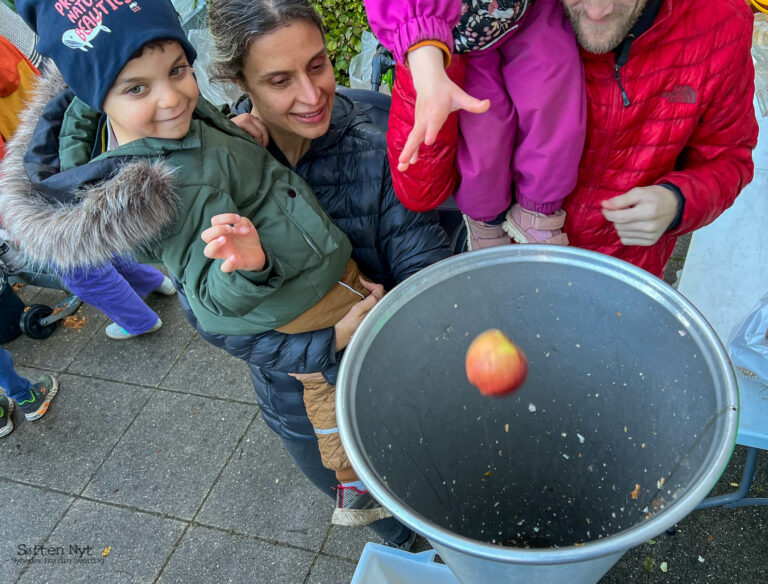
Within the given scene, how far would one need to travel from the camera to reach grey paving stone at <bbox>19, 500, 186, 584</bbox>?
2480 millimetres

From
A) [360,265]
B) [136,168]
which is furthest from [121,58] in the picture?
[360,265]

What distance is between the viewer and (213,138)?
137 cm

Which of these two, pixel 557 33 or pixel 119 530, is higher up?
→ pixel 557 33

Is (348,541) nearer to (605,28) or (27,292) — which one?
(605,28)

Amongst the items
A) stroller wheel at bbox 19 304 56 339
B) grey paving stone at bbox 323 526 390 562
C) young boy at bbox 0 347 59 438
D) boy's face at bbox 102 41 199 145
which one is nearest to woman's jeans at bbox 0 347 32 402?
young boy at bbox 0 347 59 438

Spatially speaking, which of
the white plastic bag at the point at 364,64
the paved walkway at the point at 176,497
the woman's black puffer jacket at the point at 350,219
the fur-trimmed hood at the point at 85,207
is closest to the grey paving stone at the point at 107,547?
the paved walkway at the point at 176,497

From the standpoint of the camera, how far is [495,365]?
4.17 ft

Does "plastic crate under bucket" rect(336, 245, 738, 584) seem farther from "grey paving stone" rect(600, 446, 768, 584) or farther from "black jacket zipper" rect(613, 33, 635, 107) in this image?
"grey paving stone" rect(600, 446, 768, 584)

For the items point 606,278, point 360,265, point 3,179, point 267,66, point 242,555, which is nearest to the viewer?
point 606,278

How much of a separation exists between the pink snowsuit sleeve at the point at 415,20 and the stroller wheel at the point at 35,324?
3.33 meters

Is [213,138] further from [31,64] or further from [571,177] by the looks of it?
[31,64]

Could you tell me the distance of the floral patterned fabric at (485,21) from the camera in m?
1.13

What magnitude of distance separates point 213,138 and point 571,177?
0.86 metres

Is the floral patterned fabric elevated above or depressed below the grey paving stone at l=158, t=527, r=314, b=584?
above
